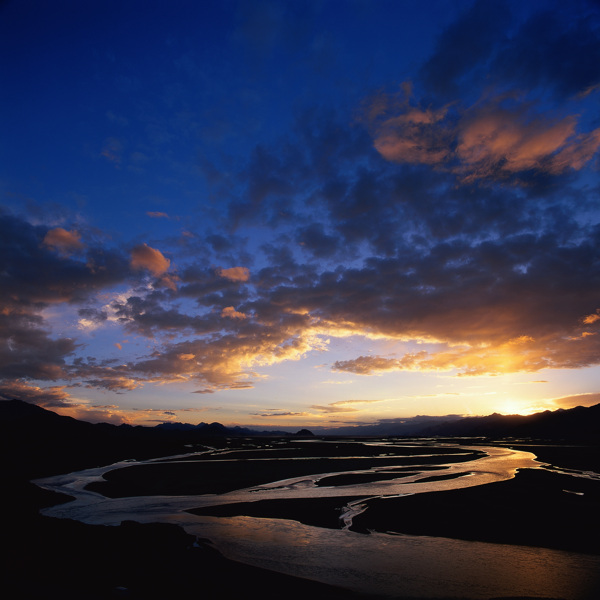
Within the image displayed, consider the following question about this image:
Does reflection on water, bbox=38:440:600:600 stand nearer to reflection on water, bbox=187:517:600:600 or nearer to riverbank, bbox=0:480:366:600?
reflection on water, bbox=187:517:600:600

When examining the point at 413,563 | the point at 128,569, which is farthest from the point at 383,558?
the point at 128,569

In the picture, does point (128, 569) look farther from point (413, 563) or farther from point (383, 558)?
point (413, 563)

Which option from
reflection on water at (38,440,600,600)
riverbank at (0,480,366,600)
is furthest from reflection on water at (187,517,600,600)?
riverbank at (0,480,366,600)

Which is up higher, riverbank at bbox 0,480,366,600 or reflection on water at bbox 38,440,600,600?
riverbank at bbox 0,480,366,600

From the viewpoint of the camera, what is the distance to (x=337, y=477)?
3291cm

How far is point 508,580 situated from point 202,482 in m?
25.3

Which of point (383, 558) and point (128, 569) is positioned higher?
point (128, 569)

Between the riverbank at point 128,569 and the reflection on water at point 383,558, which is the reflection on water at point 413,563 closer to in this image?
the reflection on water at point 383,558

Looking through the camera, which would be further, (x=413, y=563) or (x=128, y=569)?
(x=413, y=563)

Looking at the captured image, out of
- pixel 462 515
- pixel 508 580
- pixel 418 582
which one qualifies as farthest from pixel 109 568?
pixel 462 515

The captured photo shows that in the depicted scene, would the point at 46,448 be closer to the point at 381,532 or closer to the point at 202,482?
the point at 202,482

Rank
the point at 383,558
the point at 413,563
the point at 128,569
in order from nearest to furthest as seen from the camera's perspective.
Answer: the point at 128,569
the point at 413,563
the point at 383,558

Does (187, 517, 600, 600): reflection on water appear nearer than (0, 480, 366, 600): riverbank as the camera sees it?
No

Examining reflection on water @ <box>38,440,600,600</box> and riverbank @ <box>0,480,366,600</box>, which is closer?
riverbank @ <box>0,480,366,600</box>
